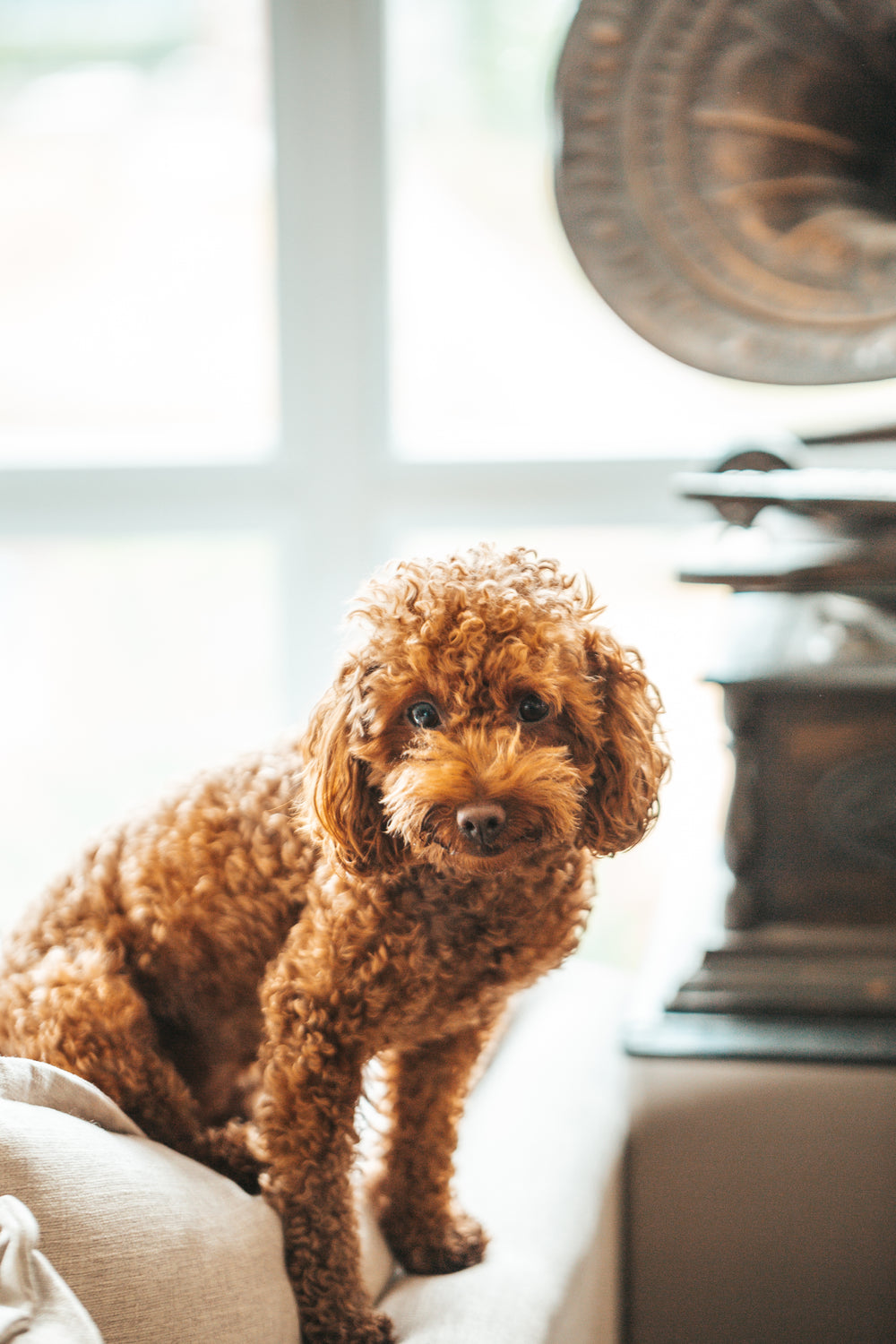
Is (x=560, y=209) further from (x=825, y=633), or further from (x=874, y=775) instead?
(x=874, y=775)

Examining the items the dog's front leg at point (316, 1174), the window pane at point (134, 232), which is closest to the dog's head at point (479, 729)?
the dog's front leg at point (316, 1174)

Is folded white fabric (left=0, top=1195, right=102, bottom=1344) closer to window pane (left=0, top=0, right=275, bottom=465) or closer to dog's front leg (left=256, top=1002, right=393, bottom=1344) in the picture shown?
dog's front leg (left=256, top=1002, right=393, bottom=1344)

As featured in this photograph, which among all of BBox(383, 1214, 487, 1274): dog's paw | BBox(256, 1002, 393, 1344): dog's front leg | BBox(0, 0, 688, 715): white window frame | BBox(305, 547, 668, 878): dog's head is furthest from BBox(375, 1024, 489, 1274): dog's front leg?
BBox(0, 0, 688, 715): white window frame

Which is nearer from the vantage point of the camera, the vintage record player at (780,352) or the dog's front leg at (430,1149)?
the dog's front leg at (430,1149)

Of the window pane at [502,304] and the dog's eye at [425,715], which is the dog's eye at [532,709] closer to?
the dog's eye at [425,715]

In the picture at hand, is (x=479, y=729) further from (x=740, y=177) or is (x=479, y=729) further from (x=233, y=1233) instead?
(x=740, y=177)

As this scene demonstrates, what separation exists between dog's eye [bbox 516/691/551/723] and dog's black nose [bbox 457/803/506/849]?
0.30ft

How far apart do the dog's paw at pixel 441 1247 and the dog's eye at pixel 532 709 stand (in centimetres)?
56

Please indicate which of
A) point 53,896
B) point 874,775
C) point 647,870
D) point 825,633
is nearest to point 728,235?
point 825,633

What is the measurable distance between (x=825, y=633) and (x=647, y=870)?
124 centimetres

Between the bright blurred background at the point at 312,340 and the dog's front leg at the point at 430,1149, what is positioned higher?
the bright blurred background at the point at 312,340

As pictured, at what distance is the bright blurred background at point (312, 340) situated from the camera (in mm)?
2146

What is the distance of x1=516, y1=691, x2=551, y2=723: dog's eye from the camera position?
0.87 metres

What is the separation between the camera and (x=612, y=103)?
3.88ft
